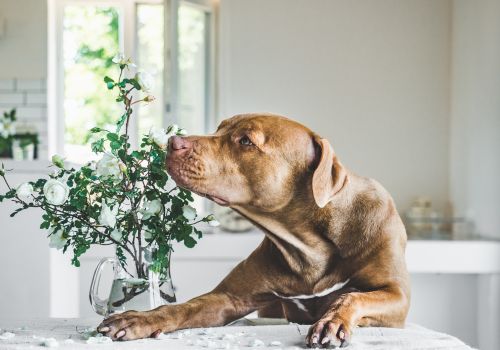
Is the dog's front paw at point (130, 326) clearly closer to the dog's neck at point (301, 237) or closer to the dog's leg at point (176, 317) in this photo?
the dog's leg at point (176, 317)

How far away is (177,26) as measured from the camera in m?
4.32

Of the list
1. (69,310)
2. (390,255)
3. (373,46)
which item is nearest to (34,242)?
(69,310)

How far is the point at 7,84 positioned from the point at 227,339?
152 inches

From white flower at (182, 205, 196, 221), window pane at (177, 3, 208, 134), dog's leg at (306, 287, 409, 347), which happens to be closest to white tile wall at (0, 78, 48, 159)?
window pane at (177, 3, 208, 134)

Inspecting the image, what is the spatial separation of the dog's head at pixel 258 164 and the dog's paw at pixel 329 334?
27 centimetres

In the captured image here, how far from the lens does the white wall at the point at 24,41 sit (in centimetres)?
476

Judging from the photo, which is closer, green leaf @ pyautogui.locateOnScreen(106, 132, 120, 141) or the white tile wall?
green leaf @ pyautogui.locateOnScreen(106, 132, 120, 141)

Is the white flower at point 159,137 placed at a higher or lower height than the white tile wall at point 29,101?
lower

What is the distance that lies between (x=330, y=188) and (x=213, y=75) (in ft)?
11.1

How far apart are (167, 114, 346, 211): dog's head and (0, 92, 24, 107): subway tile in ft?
11.4

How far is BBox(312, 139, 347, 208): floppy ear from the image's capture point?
4.76ft

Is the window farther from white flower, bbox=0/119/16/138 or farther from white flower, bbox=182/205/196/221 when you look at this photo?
white flower, bbox=182/205/196/221

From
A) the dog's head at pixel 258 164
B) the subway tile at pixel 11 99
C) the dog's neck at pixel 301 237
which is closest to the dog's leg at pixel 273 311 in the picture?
the dog's neck at pixel 301 237

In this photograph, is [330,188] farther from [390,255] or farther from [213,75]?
[213,75]
